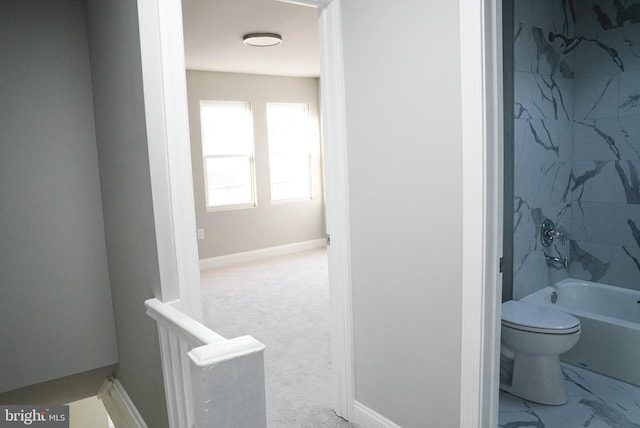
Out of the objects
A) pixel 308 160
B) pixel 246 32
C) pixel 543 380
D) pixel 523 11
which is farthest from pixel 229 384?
pixel 308 160

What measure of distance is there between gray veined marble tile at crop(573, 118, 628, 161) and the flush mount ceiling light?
262 centimetres

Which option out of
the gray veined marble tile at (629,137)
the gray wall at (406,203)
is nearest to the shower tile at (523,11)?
the gray veined marble tile at (629,137)

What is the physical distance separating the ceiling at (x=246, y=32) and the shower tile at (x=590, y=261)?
274 cm

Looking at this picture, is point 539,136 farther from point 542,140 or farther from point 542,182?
point 542,182

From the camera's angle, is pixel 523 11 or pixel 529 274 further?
pixel 529 274

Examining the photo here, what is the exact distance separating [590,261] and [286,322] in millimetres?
2469

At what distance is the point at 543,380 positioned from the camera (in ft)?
8.46

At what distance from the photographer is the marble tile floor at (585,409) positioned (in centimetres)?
238

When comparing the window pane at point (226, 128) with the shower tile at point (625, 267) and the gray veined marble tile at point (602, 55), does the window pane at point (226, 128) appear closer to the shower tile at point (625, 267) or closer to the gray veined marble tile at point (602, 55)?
the gray veined marble tile at point (602, 55)

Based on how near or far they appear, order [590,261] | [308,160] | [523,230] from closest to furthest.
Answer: [523,230] < [590,261] < [308,160]

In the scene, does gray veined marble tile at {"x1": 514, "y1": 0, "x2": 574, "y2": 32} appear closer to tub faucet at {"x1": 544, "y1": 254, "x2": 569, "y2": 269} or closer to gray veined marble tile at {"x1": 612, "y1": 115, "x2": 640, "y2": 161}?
gray veined marble tile at {"x1": 612, "y1": 115, "x2": 640, "y2": 161}

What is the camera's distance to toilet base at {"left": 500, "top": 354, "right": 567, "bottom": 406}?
2.57m

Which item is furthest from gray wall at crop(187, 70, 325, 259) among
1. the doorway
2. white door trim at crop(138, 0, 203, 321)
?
white door trim at crop(138, 0, 203, 321)

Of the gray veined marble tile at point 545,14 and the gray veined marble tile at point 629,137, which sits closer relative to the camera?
the gray veined marble tile at point 545,14
